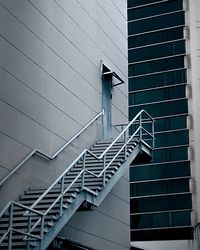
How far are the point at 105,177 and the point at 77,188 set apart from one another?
1.83 m

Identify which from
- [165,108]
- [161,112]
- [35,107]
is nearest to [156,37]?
[165,108]

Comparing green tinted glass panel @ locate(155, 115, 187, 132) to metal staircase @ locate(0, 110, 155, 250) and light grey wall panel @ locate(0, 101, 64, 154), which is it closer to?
metal staircase @ locate(0, 110, 155, 250)

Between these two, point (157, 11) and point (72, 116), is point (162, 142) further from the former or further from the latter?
point (72, 116)

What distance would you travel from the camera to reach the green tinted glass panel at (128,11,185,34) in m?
38.6

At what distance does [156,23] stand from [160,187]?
11494 millimetres

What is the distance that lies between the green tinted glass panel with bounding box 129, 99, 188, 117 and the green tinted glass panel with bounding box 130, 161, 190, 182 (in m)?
3.42

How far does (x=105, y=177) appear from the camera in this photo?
16.8 metres

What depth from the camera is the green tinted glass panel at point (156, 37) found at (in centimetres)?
3828

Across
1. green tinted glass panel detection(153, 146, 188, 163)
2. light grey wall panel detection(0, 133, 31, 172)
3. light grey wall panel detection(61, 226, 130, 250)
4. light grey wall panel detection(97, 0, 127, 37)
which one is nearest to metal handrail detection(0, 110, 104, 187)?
light grey wall panel detection(0, 133, 31, 172)

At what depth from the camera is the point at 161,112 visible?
121 feet

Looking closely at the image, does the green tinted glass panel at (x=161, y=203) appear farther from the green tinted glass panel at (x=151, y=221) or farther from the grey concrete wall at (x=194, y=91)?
the grey concrete wall at (x=194, y=91)

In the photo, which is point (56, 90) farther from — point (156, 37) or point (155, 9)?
point (155, 9)

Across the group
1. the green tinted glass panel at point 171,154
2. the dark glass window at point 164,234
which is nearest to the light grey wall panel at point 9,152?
the dark glass window at point 164,234

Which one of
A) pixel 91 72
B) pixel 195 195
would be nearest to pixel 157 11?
pixel 195 195
